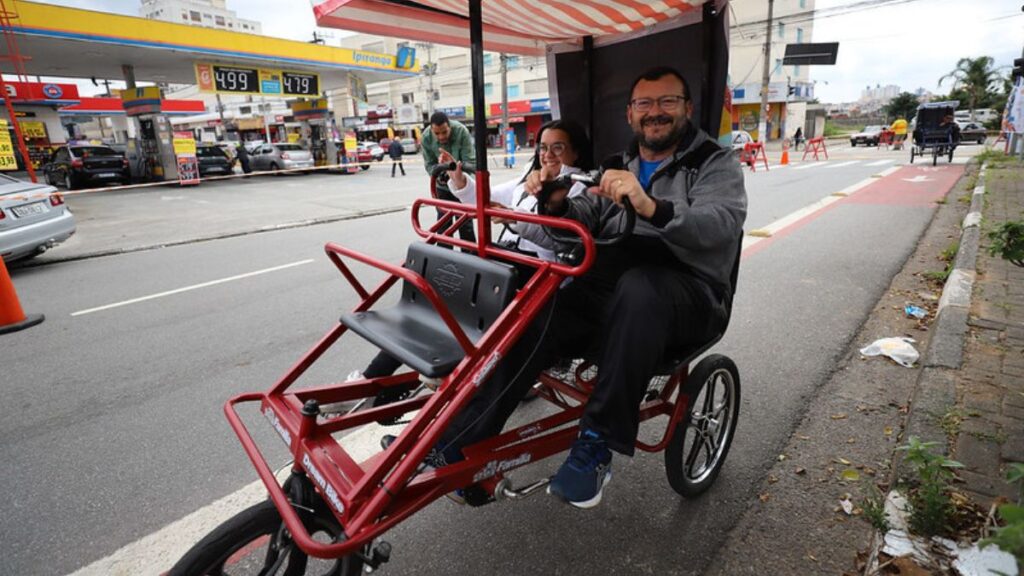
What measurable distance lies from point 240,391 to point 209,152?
20.5 meters

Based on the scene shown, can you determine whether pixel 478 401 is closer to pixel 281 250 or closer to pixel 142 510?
pixel 142 510

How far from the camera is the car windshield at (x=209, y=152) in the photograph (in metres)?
20.7

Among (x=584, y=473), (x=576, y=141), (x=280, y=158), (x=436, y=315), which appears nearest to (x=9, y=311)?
(x=436, y=315)

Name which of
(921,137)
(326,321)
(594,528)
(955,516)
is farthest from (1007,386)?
(921,137)

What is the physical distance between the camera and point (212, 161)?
68.2 ft

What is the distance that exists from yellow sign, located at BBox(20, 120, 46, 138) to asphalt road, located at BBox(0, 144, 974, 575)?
2787 centimetres

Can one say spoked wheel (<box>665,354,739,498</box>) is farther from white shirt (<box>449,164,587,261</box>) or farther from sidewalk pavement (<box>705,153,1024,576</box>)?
white shirt (<box>449,164,587,261</box>)

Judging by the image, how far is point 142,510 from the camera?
8.08 ft

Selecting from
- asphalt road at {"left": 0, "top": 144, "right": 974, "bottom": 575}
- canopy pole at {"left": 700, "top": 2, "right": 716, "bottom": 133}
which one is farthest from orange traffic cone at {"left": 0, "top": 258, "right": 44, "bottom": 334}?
canopy pole at {"left": 700, "top": 2, "right": 716, "bottom": 133}

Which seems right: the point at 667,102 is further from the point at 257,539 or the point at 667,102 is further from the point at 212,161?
the point at 212,161

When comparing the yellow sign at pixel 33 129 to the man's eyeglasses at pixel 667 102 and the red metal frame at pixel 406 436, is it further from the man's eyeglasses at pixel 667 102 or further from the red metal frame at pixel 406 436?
the man's eyeglasses at pixel 667 102

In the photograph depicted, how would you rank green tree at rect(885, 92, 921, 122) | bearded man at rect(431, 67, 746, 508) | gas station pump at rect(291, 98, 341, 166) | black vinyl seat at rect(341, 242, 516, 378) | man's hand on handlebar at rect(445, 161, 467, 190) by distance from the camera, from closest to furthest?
black vinyl seat at rect(341, 242, 516, 378) < bearded man at rect(431, 67, 746, 508) < man's hand on handlebar at rect(445, 161, 467, 190) < gas station pump at rect(291, 98, 341, 166) < green tree at rect(885, 92, 921, 122)

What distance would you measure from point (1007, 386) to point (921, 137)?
19757 millimetres

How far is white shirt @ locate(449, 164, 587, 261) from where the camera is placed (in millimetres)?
2760
